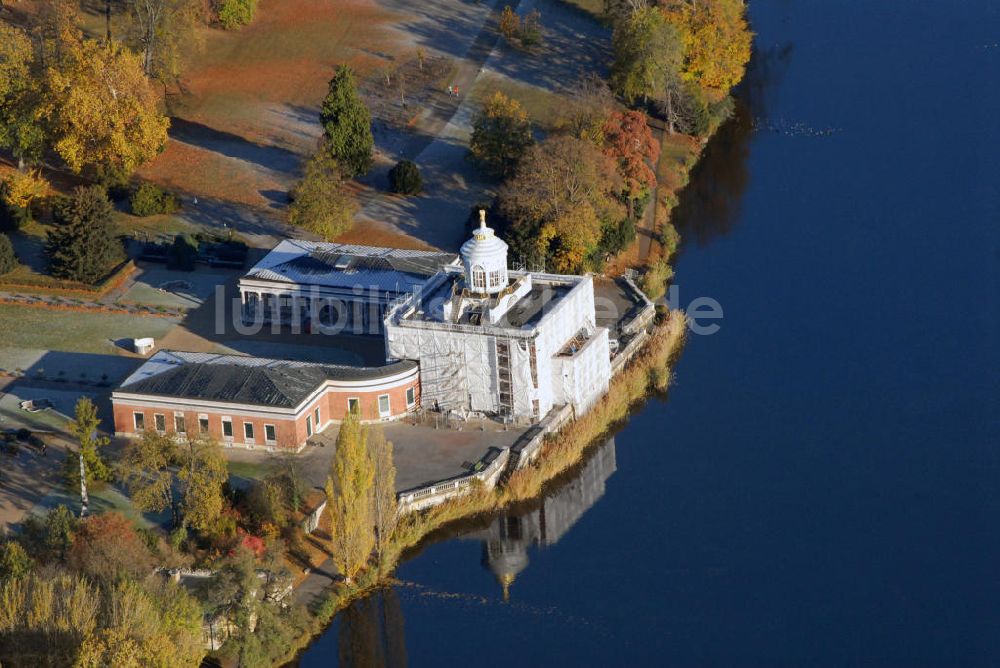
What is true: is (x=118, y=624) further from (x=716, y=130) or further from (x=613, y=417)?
(x=716, y=130)

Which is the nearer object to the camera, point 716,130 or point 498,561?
point 498,561

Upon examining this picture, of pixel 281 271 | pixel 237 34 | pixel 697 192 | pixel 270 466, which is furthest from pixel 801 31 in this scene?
pixel 270 466

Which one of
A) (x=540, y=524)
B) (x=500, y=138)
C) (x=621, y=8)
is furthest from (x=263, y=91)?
(x=540, y=524)

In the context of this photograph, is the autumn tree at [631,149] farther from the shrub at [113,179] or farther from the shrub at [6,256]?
the shrub at [6,256]

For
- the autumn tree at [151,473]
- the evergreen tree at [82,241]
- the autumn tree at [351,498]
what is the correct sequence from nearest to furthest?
the autumn tree at [351,498] < the autumn tree at [151,473] < the evergreen tree at [82,241]

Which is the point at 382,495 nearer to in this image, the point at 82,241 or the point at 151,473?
the point at 151,473

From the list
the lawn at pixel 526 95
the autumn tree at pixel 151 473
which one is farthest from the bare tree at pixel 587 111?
the autumn tree at pixel 151 473

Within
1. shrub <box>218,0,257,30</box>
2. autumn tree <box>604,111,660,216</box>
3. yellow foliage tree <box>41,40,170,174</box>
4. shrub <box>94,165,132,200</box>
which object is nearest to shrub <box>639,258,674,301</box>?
autumn tree <box>604,111,660,216</box>
